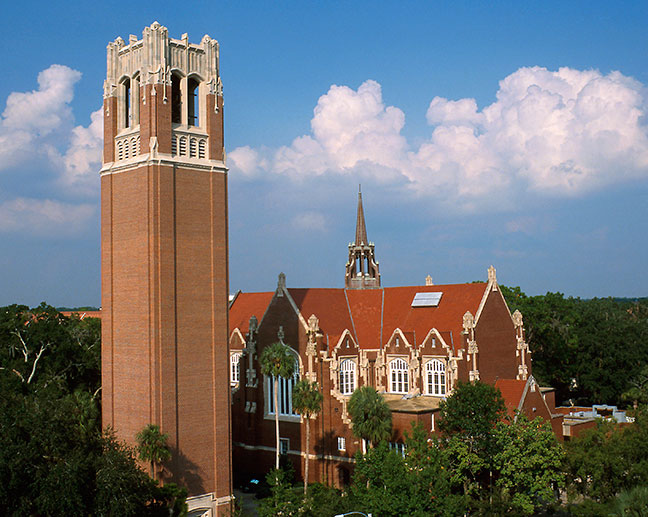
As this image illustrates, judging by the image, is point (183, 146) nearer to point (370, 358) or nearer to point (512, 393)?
point (370, 358)

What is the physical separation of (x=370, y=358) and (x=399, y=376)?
113 inches

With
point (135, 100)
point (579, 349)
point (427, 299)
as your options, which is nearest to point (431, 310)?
point (427, 299)

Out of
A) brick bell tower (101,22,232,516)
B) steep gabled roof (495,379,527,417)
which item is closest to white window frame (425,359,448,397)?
steep gabled roof (495,379,527,417)

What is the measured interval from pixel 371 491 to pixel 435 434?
45.6 ft

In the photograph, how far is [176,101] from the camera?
1905 inches

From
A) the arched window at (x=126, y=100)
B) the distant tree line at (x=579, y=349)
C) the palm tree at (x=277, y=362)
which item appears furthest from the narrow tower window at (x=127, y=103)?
the distant tree line at (x=579, y=349)

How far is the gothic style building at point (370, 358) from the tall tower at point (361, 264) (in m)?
1.28

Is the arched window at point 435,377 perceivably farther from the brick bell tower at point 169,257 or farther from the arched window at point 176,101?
the arched window at point 176,101

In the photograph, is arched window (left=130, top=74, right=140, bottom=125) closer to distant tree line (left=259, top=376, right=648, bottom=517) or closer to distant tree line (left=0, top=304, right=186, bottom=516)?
distant tree line (left=0, top=304, right=186, bottom=516)

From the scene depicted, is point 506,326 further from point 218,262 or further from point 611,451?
point 218,262

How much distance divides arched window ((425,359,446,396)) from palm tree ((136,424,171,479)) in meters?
21.8

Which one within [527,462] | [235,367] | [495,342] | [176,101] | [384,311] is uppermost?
[176,101]

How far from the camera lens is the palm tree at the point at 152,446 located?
42.0 m

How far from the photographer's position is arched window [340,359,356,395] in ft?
188
